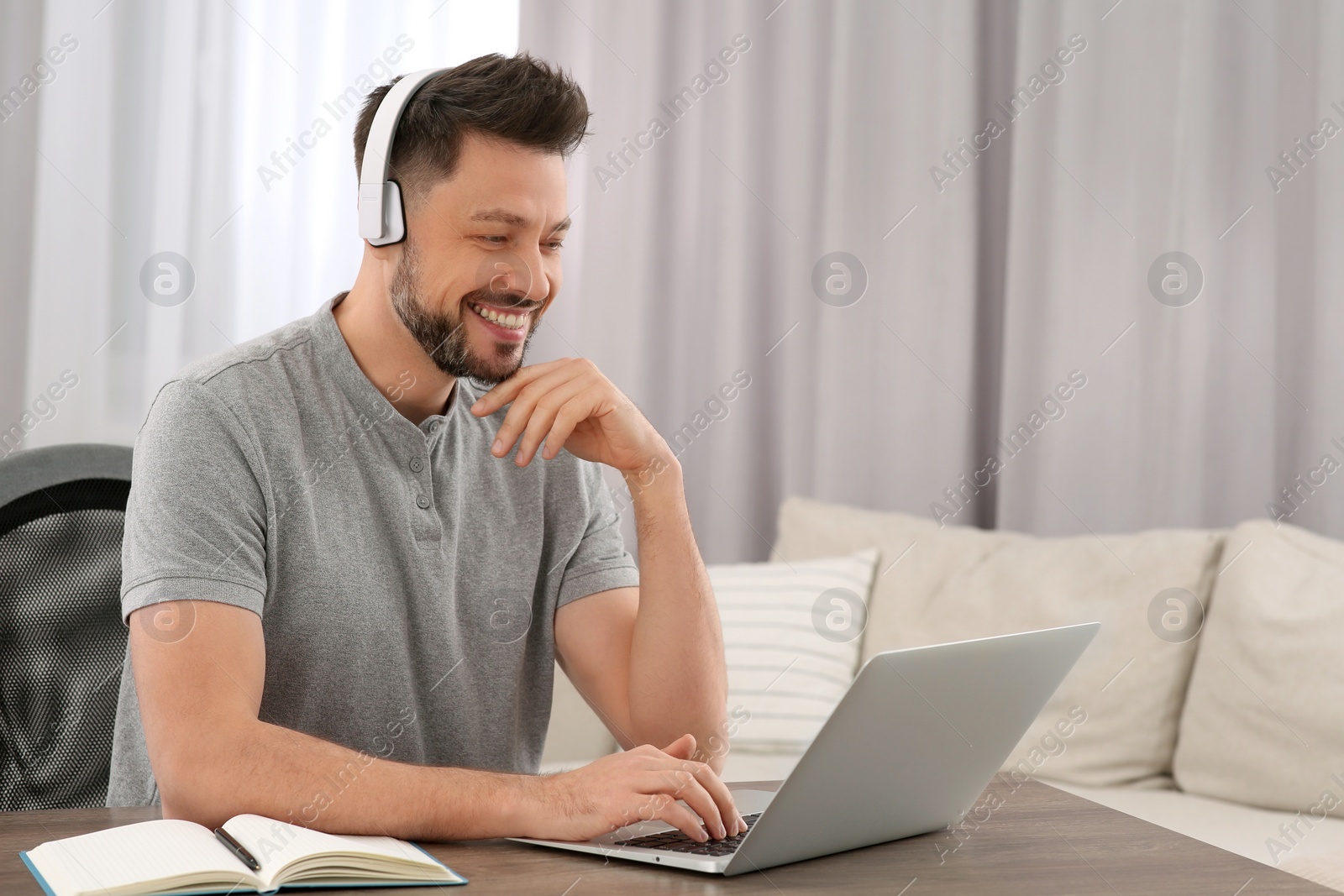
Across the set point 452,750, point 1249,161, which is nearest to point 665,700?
point 452,750

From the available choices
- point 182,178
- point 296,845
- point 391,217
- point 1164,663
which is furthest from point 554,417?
point 182,178

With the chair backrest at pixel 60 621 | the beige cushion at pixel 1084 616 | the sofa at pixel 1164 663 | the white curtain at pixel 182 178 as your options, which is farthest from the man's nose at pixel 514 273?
the white curtain at pixel 182 178

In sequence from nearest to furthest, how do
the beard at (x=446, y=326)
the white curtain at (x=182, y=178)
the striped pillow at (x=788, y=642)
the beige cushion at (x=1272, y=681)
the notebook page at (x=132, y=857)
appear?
the notebook page at (x=132, y=857) < the beard at (x=446, y=326) < the beige cushion at (x=1272, y=681) < the striped pillow at (x=788, y=642) < the white curtain at (x=182, y=178)

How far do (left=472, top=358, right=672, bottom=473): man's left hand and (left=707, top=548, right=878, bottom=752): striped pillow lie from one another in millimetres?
1013

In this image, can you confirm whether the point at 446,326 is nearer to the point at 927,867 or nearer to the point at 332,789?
the point at 332,789

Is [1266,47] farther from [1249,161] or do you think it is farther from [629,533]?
[629,533]

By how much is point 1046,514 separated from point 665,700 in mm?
1480

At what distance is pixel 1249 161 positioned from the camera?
226cm

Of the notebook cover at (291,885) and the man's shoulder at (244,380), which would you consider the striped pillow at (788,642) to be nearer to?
the man's shoulder at (244,380)

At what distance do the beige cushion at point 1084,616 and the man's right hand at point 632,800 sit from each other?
1200 mm

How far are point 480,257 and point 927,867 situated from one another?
0.75 meters

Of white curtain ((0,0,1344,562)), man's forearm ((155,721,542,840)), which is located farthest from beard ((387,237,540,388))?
white curtain ((0,0,1344,562))

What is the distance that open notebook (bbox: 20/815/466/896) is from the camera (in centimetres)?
66

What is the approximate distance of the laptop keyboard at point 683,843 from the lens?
785mm
